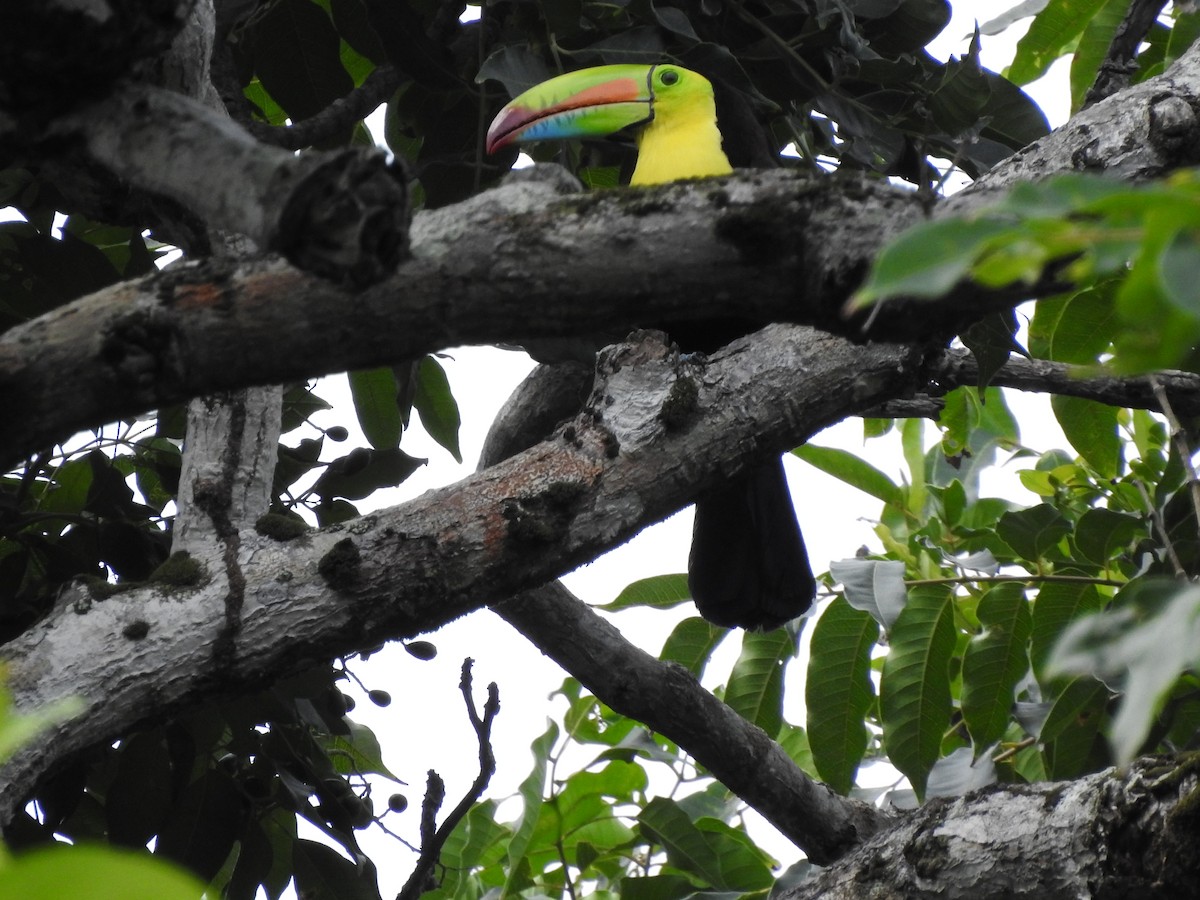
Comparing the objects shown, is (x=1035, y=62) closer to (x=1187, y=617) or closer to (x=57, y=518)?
Answer: (x=57, y=518)

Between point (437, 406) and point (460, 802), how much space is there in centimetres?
95

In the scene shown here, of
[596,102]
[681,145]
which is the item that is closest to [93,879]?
[596,102]

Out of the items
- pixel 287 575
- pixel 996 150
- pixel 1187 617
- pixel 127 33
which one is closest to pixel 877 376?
pixel 996 150

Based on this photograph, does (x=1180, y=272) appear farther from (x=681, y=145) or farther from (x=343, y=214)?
(x=681, y=145)

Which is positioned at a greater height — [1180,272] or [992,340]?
[992,340]

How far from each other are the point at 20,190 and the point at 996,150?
5.65 ft

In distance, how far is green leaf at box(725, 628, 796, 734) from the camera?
102 inches

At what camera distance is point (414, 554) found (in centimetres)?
178

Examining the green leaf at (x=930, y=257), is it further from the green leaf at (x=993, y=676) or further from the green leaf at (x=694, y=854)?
the green leaf at (x=694, y=854)

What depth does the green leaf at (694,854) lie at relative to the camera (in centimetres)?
254

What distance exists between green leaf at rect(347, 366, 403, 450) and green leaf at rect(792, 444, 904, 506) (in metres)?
0.86

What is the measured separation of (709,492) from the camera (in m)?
2.00

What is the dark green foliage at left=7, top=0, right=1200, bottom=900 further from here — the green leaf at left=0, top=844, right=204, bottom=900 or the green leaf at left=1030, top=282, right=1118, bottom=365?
the green leaf at left=0, top=844, right=204, bottom=900

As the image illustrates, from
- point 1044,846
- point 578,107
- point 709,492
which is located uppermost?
point 578,107
